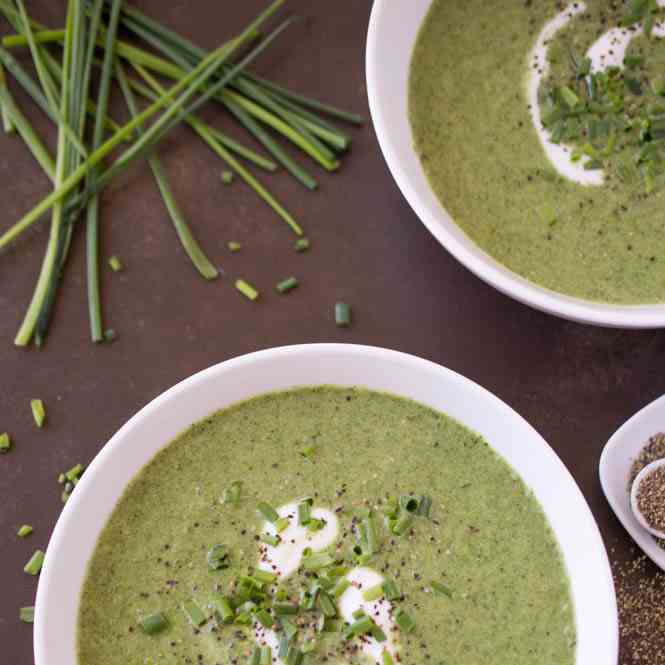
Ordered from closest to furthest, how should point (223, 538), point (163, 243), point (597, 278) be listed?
point (223, 538) → point (597, 278) → point (163, 243)

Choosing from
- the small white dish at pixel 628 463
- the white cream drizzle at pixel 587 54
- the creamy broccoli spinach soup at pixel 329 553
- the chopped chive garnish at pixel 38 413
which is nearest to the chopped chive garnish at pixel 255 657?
the creamy broccoli spinach soup at pixel 329 553

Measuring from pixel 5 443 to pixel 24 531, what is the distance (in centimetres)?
19

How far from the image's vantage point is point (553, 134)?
2.16 meters

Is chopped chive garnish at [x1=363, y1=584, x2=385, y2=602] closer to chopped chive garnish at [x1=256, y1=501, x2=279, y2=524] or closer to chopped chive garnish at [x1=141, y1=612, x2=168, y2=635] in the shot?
chopped chive garnish at [x1=256, y1=501, x2=279, y2=524]

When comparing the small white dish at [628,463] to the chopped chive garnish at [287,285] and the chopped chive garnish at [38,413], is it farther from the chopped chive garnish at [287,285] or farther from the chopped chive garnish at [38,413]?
the chopped chive garnish at [38,413]

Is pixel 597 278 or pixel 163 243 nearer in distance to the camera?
pixel 597 278

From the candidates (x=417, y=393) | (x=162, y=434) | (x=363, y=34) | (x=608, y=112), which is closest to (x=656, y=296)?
(x=608, y=112)

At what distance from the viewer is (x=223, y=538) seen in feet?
6.51

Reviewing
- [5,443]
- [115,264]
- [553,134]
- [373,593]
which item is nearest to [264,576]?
[373,593]

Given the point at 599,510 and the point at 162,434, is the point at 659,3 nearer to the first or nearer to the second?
the point at 599,510

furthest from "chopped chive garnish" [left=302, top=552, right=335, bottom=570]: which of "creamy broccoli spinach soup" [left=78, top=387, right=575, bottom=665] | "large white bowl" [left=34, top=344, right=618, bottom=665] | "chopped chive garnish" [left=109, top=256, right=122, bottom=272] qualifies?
"chopped chive garnish" [left=109, top=256, right=122, bottom=272]

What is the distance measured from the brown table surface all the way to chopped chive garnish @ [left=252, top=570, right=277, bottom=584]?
49cm

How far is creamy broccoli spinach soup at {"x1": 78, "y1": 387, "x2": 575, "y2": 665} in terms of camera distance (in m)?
1.96

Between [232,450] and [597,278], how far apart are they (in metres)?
0.81
